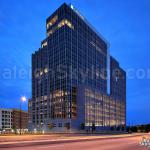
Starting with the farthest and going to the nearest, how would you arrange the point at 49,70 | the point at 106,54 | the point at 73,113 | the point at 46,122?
the point at 106,54
the point at 49,70
the point at 46,122
the point at 73,113

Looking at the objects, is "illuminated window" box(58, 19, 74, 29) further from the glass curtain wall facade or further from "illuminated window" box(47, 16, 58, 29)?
"illuminated window" box(47, 16, 58, 29)

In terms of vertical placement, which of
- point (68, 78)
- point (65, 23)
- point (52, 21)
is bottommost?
point (68, 78)

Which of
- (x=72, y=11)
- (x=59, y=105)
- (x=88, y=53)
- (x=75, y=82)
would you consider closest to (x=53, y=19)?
(x=72, y=11)

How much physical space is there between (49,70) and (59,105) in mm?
24244

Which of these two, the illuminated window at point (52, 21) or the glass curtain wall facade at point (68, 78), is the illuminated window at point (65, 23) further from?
the illuminated window at point (52, 21)

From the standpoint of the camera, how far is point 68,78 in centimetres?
13862

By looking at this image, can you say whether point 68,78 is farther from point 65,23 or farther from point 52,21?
point 52,21

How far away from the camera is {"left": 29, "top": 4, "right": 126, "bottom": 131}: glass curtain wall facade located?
137500 millimetres

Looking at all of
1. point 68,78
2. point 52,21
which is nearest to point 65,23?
point 52,21

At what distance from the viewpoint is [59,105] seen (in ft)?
466

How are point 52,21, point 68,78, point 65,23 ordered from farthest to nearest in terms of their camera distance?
1. point 52,21
2. point 65,23
3. point 68,78

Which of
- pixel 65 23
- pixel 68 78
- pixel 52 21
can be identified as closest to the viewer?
pixel 68 78

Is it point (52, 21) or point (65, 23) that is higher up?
point (52, 21)

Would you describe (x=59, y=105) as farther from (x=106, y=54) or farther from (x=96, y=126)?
(x=106, y=54)
